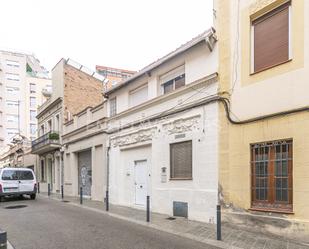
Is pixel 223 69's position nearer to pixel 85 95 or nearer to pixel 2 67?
pixel 85 95

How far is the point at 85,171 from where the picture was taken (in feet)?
62.8

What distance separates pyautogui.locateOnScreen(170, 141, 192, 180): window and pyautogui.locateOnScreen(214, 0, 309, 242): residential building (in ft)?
5.21

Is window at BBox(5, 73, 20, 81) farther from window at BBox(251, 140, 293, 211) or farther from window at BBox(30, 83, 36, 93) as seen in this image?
window at BBox(251, 140, 293, 211)

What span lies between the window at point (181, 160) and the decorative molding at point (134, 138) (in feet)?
4.87

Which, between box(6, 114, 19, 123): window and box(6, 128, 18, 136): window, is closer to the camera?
box(6, 128, 18, 136): window

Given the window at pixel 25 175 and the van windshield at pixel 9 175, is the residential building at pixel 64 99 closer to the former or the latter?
the window at pixel 25 175

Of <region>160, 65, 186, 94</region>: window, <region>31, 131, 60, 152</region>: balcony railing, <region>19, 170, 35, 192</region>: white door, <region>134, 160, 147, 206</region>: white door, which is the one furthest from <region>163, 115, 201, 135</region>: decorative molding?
<region>31, 131, 60, 152</region>: balcony railing

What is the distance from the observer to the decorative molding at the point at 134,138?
41.7 ft

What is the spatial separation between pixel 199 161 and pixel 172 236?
2881mm

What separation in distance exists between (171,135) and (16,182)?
9997mm

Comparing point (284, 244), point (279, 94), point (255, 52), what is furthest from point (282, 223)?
point (255, 52)

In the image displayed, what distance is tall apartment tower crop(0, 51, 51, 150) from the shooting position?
2331 inches

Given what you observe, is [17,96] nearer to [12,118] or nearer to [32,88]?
[32,88]

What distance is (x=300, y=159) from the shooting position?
7309 mm
